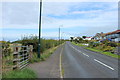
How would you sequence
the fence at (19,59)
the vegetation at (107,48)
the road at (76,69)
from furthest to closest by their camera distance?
the vegetation at (107,48), the fence at (19,59), the road at (76,69)

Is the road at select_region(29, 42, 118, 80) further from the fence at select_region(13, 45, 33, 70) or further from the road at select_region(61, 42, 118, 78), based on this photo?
the fence at select_region(13, 45, 33, 70)

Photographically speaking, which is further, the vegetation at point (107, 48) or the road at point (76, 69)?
the vegetation at point (107, 48)

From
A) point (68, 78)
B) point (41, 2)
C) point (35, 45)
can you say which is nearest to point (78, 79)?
point (68, 78)

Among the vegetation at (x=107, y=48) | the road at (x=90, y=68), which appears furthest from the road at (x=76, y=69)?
the vegetation at (x=107, y=48)

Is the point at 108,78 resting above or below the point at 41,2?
below

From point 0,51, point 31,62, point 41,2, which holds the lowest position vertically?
point 31,62

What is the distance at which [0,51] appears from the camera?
1511 cm

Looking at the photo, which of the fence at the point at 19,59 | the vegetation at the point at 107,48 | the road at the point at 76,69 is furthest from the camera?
the vegetation at the point at 107,48

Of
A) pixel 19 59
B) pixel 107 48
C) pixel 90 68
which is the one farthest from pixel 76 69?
pixel 107 48

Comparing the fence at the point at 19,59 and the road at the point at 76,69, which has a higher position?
the fence at the point at 19,59

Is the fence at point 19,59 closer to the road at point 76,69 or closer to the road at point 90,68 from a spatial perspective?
the road at point 76,69

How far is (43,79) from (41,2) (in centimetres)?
1099

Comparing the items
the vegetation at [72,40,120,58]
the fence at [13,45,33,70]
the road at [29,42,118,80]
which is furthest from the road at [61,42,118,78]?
the vegetation at [72,40,120,58]

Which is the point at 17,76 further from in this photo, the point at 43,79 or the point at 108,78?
the point at 108,78
